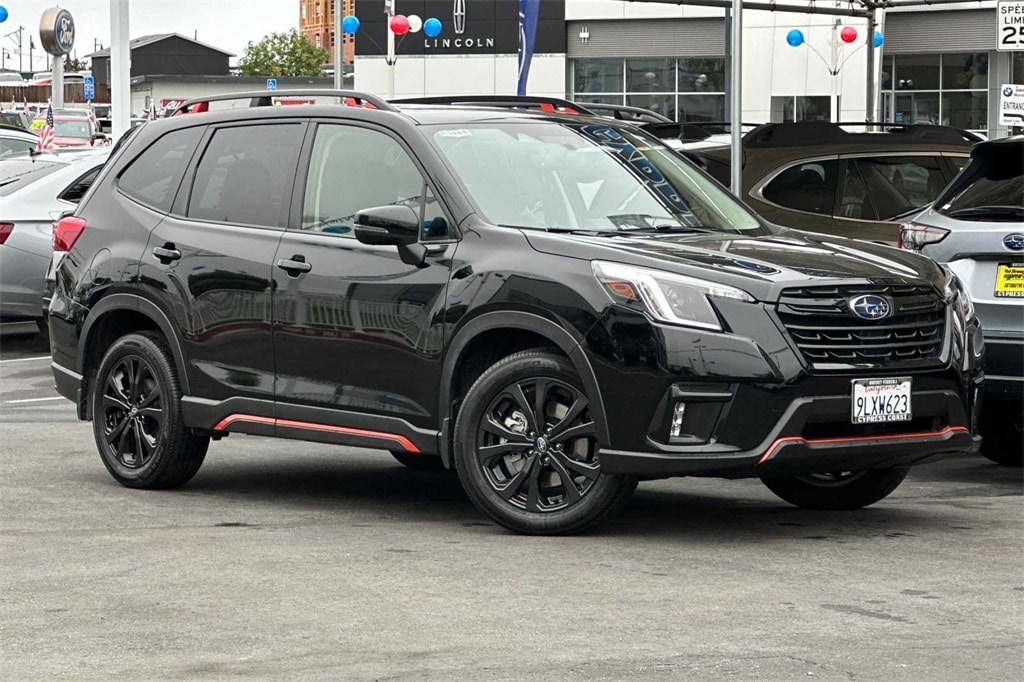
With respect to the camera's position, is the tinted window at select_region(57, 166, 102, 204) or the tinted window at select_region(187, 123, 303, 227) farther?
the tinted window at select_region(57, 166, 102, 204)

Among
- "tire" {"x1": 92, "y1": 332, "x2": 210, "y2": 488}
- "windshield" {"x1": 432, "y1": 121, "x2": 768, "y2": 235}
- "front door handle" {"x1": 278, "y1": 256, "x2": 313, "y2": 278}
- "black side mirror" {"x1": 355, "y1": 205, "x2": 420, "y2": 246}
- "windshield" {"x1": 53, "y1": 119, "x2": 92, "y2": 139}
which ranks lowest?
"tire" {"x1": 92, "y1": 332, "x2": 210, "y2": 488}

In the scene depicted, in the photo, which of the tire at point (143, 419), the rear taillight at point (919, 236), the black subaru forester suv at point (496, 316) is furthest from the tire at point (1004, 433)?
the tire at point (143, 419)

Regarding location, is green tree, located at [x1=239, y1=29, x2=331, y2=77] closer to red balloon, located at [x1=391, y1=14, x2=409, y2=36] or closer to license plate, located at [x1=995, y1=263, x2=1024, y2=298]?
red balloon, located at [x1=391, y1=14, x2=409, y2=36]

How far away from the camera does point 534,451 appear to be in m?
7.32

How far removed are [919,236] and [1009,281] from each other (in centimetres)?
57

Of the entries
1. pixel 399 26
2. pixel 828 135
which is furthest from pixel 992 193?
pixel 399 26

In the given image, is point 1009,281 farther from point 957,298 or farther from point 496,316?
point 496,316

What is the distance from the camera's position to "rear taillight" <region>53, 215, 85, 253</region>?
369 inches

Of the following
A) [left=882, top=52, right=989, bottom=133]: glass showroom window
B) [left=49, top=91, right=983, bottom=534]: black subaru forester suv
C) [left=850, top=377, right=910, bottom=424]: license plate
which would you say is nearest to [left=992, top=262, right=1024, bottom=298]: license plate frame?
[left=49, top=91, right=983, bottom=534]: black subaru forester suv

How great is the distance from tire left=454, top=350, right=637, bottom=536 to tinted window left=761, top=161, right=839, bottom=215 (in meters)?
5.73

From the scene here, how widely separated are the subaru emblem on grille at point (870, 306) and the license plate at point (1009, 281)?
1866 mm

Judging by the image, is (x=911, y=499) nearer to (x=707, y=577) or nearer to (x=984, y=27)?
(x=707, y=577)

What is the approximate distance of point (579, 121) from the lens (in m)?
8.62

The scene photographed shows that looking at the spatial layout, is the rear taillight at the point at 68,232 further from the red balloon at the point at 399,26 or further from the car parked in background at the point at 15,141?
the red balloon at the point at 399,26
